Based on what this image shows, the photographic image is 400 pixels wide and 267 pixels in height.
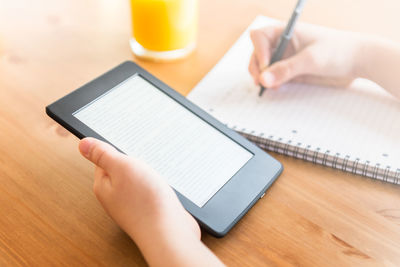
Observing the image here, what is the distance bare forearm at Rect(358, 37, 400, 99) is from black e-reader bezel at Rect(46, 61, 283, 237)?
0.82 ft

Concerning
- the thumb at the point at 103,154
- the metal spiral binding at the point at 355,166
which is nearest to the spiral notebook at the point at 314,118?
A: the metal spiral binding at the point at 355,166

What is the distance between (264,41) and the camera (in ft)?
2.47

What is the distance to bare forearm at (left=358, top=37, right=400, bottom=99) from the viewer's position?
29.1 inches

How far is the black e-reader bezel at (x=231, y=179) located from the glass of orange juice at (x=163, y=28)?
11 centimetres

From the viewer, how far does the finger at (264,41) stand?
74cm

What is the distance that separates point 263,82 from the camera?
0.72 metres

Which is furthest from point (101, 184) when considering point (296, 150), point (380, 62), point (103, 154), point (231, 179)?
point (380, 62)

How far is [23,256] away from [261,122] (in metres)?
0.36

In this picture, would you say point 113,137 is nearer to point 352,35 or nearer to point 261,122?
point 261,122

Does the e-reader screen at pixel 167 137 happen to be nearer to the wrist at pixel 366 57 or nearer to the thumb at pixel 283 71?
the thumb at pixel 283 71

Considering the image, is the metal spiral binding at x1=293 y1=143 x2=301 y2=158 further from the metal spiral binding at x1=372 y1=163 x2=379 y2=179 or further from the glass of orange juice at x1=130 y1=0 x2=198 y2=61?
the glass of orange juice at x1=130 y1=0 x2=198 y2=61

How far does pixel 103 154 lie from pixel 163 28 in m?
0.29

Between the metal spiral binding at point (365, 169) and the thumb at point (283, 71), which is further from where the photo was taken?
the thumb at point (283, 71)

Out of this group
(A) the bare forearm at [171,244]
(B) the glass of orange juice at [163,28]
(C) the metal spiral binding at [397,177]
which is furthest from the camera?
(B) the glass of orange juice at [163,28]
